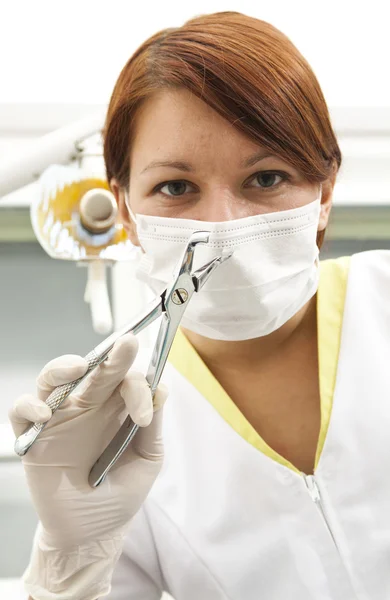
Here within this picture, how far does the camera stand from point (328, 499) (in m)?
1.12

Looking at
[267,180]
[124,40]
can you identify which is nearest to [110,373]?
[267,180]

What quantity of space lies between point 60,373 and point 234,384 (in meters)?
0.47

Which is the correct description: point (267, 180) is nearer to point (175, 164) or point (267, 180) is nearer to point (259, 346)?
point (175, 164)

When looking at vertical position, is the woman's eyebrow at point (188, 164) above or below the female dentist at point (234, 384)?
above

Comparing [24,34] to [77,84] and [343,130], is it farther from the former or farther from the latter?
[343,130]

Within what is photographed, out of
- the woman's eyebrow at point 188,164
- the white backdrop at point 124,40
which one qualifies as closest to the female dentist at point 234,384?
the woman's eyebrow at point 188,164

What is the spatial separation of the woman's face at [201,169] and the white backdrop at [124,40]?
0.79 meters

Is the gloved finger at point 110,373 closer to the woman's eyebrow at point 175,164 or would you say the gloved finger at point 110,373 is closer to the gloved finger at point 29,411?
the gloved finger at point 29,411

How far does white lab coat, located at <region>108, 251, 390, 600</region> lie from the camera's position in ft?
3.65

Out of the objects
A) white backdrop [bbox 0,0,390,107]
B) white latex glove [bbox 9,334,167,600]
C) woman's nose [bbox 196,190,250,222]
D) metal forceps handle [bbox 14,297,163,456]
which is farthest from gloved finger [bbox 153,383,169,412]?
white backdrop [bbox 0,0,390,107]

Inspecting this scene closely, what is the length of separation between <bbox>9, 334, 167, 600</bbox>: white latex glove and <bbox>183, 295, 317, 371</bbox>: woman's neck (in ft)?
0.88

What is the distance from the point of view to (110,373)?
2.90 ft

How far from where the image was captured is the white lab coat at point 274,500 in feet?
3.65

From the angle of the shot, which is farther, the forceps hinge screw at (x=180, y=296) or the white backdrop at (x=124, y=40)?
the white backdrop at (x=124, y=40)
